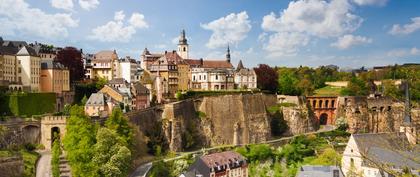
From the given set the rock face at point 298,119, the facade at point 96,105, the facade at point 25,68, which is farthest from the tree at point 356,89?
the facade at point 25,68

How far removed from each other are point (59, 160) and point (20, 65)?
47.3 ft

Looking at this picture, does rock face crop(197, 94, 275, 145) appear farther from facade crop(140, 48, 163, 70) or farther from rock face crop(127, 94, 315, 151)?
facade crop(140, 48, 163, 70)

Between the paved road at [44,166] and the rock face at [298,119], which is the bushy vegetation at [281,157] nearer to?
the rock face at [298,119]

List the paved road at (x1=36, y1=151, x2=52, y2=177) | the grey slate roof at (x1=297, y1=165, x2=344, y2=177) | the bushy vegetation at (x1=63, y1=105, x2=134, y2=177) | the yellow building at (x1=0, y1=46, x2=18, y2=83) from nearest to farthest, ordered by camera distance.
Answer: the paved road at (x1=36, y1=151, x2=52, y2=177)
the bushy vegetation at (x1=63, y1=105, x2=134, y2=177)
the grey slate roof at (x1=297, y1=165, x2=344, y2=177)
the yellow building at (x1=0, y1=46, x2=18, y2=83)

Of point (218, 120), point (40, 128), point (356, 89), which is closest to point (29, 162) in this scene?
point (40, 128)

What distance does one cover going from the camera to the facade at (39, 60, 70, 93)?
144ft

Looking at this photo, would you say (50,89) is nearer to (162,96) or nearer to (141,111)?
(141,111)

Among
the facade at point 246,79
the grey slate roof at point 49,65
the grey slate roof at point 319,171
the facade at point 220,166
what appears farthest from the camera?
the facade at point 246,79

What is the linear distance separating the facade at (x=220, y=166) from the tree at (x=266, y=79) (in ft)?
73.4

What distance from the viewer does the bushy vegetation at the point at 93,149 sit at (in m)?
30.4

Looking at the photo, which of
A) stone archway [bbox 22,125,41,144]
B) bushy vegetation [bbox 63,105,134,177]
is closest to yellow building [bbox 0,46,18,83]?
stone archway [bbox 22,125,41,144]

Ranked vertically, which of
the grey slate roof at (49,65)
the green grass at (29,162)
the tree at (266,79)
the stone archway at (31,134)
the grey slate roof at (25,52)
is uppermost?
the grey slate roof at (25,52)

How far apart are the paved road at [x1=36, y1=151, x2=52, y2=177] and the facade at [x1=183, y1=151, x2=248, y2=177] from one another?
998 centimetres

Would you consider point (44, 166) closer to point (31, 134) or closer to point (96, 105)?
point (31, 134)
